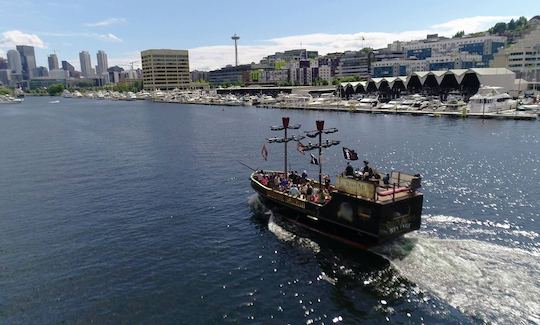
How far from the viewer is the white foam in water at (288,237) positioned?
104ft

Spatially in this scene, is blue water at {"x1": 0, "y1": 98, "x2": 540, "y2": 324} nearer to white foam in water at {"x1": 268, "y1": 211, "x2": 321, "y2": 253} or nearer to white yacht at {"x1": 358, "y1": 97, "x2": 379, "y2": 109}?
white foam in water at {"x1": 268, "y1": 211, "x2": 321, "y2": 253}

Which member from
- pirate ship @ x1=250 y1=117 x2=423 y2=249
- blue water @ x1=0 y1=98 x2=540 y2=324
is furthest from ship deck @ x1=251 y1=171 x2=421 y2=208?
blue water @ x1=0 y1=98 x2=540 y2=324

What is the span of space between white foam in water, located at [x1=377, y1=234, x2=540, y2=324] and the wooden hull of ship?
1578 mm

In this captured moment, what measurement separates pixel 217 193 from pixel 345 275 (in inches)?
911

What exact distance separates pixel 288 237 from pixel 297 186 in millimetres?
5998

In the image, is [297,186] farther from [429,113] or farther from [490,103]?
[490,103]

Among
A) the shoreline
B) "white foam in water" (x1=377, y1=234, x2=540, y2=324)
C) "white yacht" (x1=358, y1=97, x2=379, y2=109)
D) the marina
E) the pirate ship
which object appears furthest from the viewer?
"white yacht" (x1=358, y1=97, x2=379, y2=109)

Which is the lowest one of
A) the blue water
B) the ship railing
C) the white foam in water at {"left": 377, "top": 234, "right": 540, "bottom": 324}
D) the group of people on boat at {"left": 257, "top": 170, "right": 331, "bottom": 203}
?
the blue water

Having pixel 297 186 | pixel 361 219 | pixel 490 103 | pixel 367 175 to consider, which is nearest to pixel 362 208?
pixel 361 219

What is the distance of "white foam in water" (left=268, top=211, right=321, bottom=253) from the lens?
3184 centimetres

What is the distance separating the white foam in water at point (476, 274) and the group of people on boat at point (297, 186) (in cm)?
709

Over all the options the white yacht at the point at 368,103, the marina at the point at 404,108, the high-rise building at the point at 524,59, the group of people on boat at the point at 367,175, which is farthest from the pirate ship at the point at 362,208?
the high-rise building at the point at 524,59

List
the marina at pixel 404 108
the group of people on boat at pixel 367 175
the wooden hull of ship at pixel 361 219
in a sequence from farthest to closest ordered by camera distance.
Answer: the marina at pixel 404 108 < the group of people on boat at pixel 367 175 < the wooden hull of ship at pixel 361 219

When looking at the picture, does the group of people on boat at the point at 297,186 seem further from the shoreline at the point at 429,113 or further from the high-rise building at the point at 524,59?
the high-rise building at the point at 524,59
